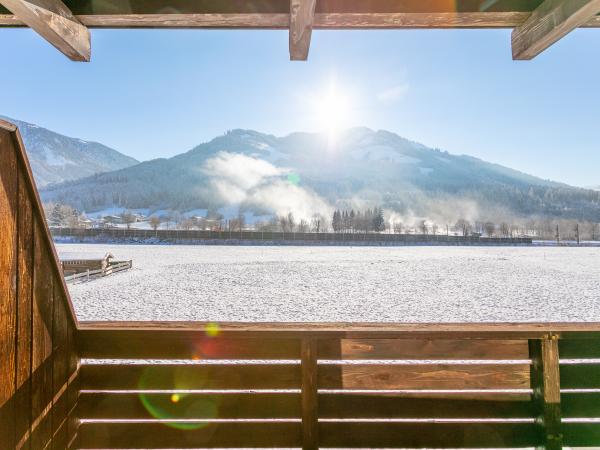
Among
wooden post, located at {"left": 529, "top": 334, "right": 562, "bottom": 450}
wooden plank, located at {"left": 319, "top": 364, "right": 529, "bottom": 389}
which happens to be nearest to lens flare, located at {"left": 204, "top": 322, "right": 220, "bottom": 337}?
wooden plank, located at {"left": 319, "top": 364, "right": 529, "bottom": 389}

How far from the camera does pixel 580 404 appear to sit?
77.0 inches

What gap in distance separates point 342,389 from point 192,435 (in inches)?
33.5

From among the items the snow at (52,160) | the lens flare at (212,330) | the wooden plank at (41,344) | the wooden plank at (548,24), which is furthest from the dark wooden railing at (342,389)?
the snow at (52,160)

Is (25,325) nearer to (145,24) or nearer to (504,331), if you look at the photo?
(145,24)

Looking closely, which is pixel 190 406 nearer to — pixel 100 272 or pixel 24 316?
pixel 24 316

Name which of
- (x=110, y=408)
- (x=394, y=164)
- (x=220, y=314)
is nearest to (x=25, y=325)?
(x=110, y=408)

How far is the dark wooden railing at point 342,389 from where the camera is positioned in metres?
1.93

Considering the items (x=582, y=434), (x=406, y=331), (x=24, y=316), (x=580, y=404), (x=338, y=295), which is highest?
(x=24, y=316)

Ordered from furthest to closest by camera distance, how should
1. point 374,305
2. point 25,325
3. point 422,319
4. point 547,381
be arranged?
point 374,305 < point 422,319 < point 547,381 < point 25,325

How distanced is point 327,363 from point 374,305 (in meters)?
8.07

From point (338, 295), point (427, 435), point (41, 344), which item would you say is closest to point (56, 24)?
point (41, 344)

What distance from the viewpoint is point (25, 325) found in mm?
1540

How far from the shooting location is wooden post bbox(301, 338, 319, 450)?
75.6 inches

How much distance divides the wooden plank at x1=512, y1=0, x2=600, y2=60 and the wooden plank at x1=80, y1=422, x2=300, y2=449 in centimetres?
218
